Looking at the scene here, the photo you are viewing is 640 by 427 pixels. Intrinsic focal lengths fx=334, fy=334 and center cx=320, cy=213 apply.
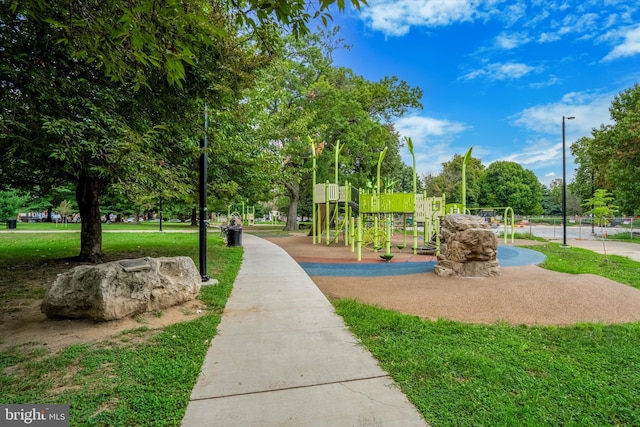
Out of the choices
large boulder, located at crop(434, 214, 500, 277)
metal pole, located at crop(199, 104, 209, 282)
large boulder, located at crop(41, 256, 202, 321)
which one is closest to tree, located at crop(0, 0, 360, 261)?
metal pole, located at crop(199, 104, 209, 282)

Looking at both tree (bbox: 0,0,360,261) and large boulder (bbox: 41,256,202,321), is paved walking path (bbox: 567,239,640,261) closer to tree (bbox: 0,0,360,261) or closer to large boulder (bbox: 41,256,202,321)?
tree (bbox: 0,0,360,261)

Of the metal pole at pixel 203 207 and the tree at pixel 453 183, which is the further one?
the tree at pixel 453 183

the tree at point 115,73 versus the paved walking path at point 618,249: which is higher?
the tree at point 115,73

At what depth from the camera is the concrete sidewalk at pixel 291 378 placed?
2389mm

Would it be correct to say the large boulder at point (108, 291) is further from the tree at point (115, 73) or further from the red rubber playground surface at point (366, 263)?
the red rubber playground surface at point (366, 263)

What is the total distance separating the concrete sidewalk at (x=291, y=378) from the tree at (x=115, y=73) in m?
2.70

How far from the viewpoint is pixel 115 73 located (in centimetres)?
379

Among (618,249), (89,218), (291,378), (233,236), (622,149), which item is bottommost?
(618,249)

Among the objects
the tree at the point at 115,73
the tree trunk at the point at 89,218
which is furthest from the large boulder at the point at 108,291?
the tree trunk at the point at 89,218

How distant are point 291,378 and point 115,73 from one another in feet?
12.4

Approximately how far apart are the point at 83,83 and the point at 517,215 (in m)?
67.9

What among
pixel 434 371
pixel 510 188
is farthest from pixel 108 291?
pixel 510 188

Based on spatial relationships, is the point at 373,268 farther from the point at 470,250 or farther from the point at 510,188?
the point at 510,188

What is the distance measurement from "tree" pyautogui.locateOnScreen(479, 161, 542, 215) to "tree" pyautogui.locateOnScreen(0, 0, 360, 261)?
5911 centimetres
